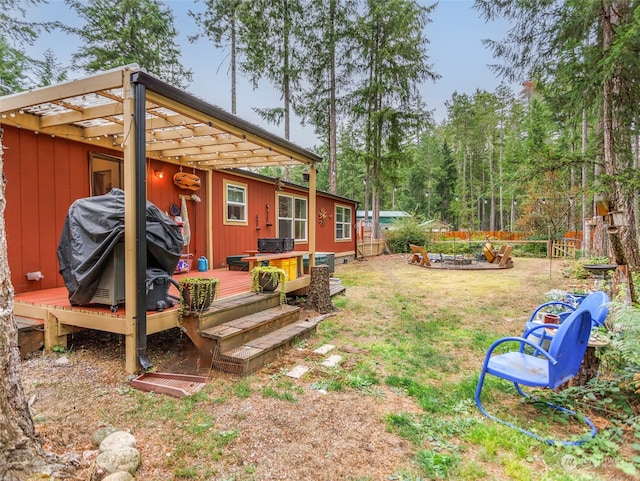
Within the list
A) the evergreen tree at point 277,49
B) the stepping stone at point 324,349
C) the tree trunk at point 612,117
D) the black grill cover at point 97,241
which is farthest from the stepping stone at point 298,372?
the evergreen tree at point 277,49

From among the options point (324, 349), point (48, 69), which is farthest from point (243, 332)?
point (48, 69)

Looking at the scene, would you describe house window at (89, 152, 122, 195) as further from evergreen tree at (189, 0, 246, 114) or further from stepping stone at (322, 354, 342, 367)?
evergreen tree at (189, 0, 246, 114)

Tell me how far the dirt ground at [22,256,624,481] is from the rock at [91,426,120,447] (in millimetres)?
40

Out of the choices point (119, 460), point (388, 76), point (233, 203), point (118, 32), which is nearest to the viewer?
point (119, 460)

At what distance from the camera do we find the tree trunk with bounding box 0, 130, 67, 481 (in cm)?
168

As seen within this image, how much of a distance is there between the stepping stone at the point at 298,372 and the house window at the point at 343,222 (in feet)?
35.0

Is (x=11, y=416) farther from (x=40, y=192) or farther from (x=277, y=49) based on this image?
(x=277, y=49)

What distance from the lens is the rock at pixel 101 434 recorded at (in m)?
2.17

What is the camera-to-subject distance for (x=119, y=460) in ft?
6.29

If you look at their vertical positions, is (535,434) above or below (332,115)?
below

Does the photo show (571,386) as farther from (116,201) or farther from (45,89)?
(45,89)

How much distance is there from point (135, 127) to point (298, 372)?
276 centimetres

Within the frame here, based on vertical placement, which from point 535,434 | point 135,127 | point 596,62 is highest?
point 596,62

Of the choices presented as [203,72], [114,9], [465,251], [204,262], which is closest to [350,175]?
[465,251]
